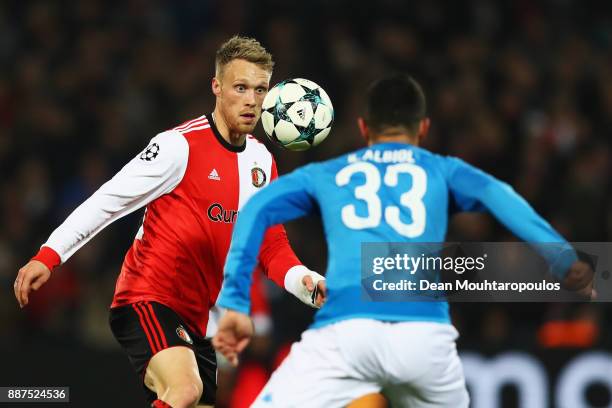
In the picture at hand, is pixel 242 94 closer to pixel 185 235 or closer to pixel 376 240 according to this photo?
pixel 185 235

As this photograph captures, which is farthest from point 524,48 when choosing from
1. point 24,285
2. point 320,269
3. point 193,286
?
point 24,285

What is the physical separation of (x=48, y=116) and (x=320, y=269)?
350cm

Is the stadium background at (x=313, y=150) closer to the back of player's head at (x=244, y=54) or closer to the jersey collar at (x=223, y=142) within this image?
the jersey collar at (x=223, y=142)

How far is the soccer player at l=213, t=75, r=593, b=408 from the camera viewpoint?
13.3 ft

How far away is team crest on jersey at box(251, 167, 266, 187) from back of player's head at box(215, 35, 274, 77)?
0.52 metres

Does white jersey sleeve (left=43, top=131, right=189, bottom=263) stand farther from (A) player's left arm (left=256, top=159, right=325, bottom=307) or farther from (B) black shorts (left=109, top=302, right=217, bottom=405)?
(A) player's left arm (left=256, top=159, right=325, bottom=307)

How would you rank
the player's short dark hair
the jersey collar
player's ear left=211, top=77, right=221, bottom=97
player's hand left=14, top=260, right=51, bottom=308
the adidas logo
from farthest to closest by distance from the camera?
1. player's ear left=211, top=77, right=221, bottom=97
2. the jersey collar
3. the adidas logo
4. player's hand left=14, top=260, right=51, bottom=308
5. the player's short dark hair

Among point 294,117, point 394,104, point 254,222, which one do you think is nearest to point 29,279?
point 254,222

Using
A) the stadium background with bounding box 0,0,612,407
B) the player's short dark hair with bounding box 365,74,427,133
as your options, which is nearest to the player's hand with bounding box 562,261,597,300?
the player's short dark hair with bounding box 365,74,427,133

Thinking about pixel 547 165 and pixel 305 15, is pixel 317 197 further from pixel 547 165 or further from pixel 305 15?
pixel 305 15

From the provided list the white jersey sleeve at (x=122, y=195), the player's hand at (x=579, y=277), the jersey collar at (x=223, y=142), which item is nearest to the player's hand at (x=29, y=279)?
the white jersey sleeve at (x=122, y=195)

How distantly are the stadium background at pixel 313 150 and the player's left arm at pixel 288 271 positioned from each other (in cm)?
302

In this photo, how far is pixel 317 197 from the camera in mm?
4266

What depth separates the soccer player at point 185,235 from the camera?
5.32 m
